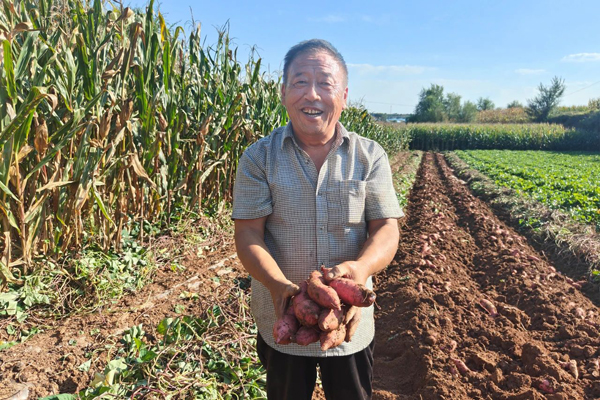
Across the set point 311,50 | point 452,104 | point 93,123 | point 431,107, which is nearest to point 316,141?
point 311,50

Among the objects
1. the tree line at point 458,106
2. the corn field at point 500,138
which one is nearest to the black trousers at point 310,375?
the corn field at point 500,138

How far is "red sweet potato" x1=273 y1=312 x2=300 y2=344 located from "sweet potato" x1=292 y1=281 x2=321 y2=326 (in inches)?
1.2

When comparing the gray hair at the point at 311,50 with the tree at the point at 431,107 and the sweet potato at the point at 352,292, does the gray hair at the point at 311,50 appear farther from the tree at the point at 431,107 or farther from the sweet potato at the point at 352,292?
the tree at the point at 431,107

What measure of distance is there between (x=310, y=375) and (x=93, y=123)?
250 cm

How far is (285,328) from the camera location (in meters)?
1.34

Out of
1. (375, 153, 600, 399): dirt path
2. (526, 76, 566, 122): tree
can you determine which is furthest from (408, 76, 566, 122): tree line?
(375, 153, 600, 399): dirt path

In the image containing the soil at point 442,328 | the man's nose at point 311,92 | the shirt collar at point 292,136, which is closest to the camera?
the man's nose at point 311,92

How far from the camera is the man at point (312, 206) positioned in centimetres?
155

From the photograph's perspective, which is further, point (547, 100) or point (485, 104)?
point (485, 104)

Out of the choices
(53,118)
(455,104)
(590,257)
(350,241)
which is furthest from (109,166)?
(455,104)

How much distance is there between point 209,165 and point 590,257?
4768 millimetres

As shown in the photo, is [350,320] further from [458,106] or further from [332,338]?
[458,106]

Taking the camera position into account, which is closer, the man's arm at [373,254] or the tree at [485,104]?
the man's arm at [373,254]

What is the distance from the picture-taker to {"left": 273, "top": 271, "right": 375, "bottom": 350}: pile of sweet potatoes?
4.32 feet
